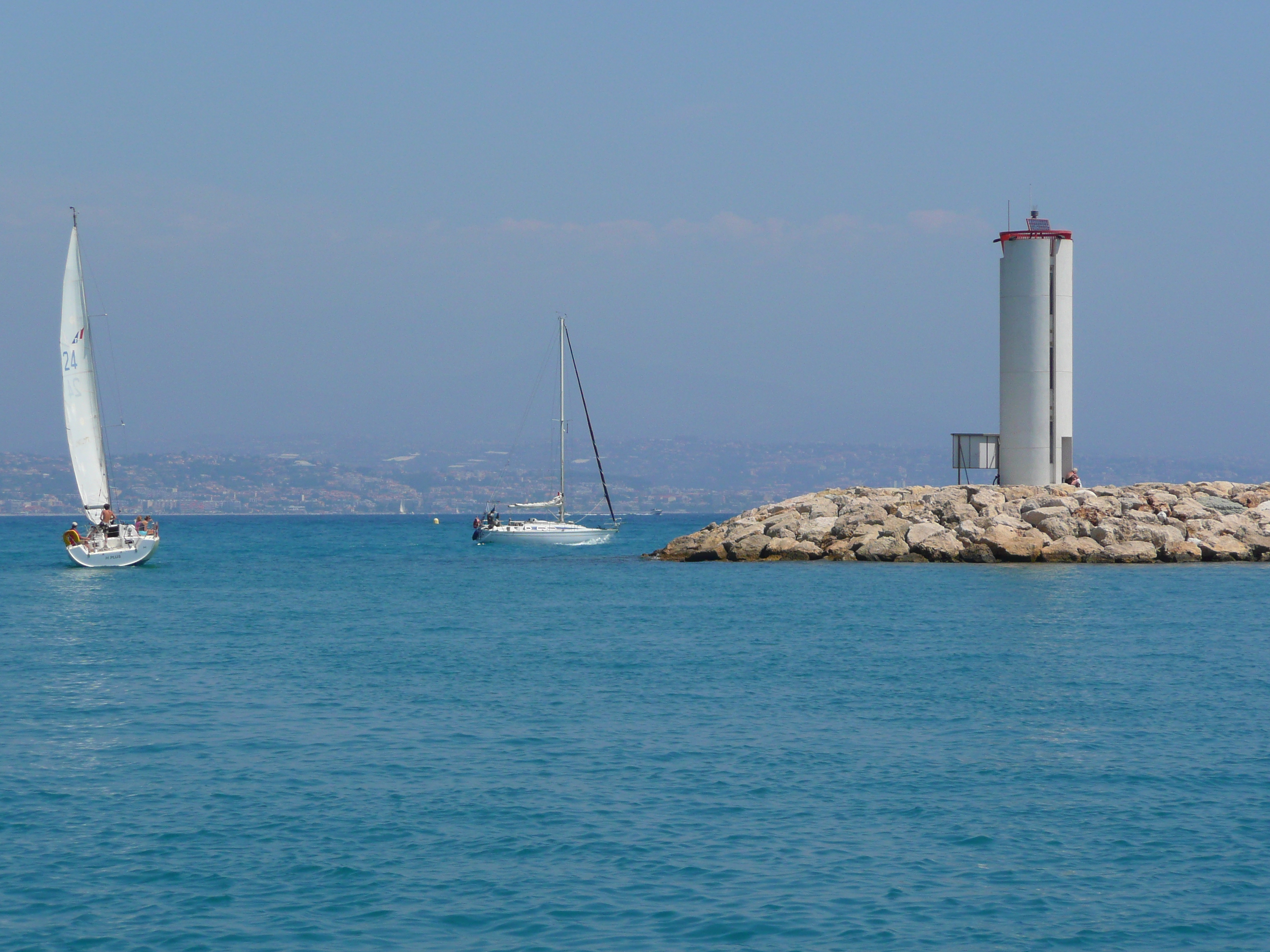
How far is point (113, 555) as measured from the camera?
160 ft

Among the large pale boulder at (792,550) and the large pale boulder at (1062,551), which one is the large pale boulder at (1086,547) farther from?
the large pale boulder at (792,550)

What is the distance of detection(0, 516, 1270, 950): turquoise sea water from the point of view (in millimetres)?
10258

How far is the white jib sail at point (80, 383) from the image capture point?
151ft

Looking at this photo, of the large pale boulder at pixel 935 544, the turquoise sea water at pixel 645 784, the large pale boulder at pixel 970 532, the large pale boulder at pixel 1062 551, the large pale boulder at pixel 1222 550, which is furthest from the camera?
the large pale boulder at pixel 1222 550

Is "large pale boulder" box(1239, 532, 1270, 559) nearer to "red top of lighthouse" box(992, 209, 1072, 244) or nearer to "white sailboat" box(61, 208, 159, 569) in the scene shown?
"red top of lighthouse" box(992, 209, 1072, 244)

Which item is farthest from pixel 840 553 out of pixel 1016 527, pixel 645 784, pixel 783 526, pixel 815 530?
pixel 645 784

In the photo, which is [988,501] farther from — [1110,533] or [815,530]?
[815,530]

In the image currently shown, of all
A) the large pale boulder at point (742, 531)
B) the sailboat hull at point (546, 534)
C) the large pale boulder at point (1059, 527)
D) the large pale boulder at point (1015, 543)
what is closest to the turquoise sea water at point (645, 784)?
the large pale boulder at point (1015, 543)

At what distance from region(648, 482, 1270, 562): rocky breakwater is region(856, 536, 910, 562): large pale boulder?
0.12 feet

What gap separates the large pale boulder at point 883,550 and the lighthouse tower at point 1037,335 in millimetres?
5472

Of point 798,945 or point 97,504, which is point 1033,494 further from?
point 798,945

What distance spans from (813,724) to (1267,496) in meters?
38.0

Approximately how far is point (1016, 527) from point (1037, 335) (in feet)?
21.3

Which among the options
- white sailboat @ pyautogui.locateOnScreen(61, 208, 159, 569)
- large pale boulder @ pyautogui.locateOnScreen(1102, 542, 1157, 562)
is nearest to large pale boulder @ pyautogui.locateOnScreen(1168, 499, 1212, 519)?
large pale boulder @ pyautogui.locateOnScreen(1102, 542, 1157, 562)
